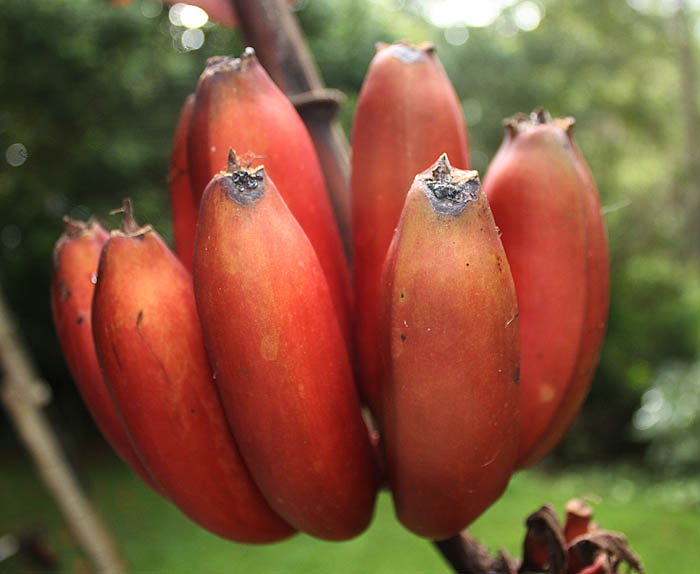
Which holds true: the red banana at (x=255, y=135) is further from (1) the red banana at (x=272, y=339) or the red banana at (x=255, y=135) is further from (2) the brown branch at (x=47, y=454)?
(2) the brown branch at (x=47, y=454)

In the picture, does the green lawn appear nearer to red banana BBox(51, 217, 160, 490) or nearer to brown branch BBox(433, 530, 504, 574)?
brown branch BBox(433, 530, 504, 574)

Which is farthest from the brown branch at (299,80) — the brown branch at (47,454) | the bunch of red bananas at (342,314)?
the brown branch at (47,454)

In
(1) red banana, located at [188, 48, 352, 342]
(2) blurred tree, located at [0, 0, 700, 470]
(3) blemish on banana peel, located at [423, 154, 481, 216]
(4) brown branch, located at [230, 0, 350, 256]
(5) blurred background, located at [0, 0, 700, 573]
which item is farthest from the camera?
(2) blurred tree, located at [0, 0, 700, 470]

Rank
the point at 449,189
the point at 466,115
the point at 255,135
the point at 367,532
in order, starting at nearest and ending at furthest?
1. the point at 449,189
2. the point at 255,135
3. the point at 367,532
4. the point at 466,115

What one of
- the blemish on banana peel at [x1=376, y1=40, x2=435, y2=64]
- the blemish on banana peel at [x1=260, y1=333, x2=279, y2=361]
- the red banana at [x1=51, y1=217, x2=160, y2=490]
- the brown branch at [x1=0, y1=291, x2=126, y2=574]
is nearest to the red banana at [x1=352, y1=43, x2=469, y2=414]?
the blemish on banana peel at [x1=376, y1=40, x2=435, y2=64]

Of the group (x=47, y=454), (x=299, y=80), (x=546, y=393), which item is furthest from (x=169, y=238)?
(x=546, y=393)

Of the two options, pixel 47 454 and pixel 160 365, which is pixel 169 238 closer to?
pixel 47 454
